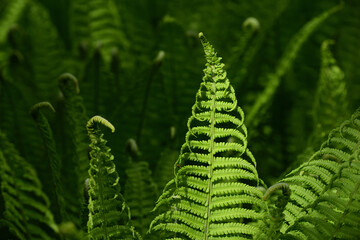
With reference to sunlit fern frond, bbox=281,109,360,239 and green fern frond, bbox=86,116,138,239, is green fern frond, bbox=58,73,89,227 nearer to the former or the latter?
green fern frond, bbox=86,116,138,239

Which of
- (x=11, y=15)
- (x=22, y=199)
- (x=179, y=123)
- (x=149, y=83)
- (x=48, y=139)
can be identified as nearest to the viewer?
(x=48, y=139)

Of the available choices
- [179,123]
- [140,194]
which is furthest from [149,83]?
[140,194]

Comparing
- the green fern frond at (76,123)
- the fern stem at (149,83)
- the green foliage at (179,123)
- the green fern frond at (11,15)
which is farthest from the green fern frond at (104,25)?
the green fern frond at (76,123)

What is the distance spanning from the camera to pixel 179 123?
4.53 ft

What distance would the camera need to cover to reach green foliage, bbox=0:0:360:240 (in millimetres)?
705

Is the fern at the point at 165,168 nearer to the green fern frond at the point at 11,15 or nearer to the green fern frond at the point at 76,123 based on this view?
the green fern frond at the point at 76,123

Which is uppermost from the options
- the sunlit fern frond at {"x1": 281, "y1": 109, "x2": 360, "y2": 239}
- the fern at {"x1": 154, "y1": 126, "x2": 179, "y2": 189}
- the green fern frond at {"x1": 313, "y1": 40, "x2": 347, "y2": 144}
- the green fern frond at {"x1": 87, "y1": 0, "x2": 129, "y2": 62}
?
the green fern frond at {"x1": 87, "y1": 0, "x2": 129, "y2": 62}

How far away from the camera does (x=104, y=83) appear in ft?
4.57

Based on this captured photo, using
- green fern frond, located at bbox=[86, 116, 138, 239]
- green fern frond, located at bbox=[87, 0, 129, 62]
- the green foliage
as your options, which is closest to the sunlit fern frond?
the green foliage

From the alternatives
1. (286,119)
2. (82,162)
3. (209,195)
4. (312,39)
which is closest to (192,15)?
(312,39)

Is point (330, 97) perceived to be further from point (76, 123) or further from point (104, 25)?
point (104, 25)

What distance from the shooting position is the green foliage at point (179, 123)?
0.71 metres

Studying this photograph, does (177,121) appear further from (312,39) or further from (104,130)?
(312,39)

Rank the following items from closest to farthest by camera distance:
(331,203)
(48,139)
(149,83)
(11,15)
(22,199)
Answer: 1. (331,203)
2. (48,139)
3. (22,199)
4. (149,83)
5. (11,15)
